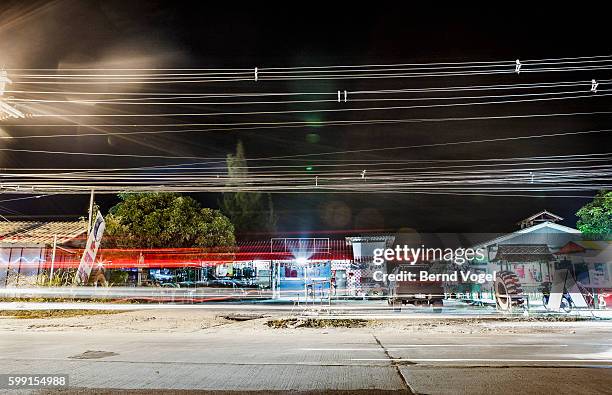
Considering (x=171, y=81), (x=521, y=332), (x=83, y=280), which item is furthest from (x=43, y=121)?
(x=521, y=332)

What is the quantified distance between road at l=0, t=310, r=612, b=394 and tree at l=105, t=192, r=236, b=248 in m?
16.2

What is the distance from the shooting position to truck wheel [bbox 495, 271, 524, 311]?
17562 millimetres

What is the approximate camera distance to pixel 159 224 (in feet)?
95.8

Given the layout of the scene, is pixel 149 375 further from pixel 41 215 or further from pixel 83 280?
pixel 41 215

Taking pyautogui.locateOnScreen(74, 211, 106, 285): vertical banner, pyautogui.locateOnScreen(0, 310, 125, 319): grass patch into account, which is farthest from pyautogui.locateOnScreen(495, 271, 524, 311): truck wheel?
pyautogui.locateOnScreen(74, 211, 106, 285): vertical banner

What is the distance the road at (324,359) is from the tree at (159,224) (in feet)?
53.0

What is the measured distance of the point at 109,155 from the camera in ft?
66.2

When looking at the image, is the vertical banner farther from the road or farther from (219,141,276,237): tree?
(219,141,276,237): tree

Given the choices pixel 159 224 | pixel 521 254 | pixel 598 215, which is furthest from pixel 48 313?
pixel 598 215

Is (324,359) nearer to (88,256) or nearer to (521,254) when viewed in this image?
(521,254)

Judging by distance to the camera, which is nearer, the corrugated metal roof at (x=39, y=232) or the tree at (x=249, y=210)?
the corrugated metal roof at (x=39, y=232)

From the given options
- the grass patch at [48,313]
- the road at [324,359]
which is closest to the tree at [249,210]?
the grass patch at [48,313]

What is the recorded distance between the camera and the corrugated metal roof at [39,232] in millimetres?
27016

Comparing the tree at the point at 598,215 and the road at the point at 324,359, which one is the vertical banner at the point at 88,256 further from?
the tree at the point at 598,215
